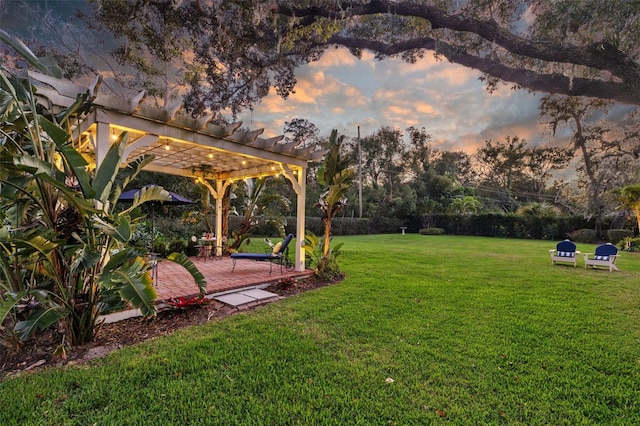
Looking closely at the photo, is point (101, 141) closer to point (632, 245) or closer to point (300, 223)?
point (300, 223)

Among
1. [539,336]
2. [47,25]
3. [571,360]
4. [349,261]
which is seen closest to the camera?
[571,360]

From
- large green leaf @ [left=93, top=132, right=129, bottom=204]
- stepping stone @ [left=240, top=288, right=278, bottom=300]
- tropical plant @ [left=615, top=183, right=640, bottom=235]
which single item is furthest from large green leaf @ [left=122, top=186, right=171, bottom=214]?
tropical plant @ [left=615, top=183, right=640, bottom=235]

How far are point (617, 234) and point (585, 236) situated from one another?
175cm

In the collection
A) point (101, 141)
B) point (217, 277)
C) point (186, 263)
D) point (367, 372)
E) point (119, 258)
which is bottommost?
point (367, 372)

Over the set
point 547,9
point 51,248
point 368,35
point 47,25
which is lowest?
point 51,248

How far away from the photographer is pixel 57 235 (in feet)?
10.7

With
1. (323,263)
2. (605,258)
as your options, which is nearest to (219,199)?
(323,263)

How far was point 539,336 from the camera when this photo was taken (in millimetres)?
4184

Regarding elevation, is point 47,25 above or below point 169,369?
above

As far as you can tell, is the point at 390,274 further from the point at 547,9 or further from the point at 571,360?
the point at 547,9

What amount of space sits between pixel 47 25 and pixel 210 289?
17.7 meters

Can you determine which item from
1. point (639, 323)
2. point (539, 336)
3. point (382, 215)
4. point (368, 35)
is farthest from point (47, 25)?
point (382, 215)

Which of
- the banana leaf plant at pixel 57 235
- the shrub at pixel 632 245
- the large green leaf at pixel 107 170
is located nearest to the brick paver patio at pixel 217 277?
the banana leaf plant at pixel 57 235

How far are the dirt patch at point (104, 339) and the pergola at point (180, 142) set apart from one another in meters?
2.38
